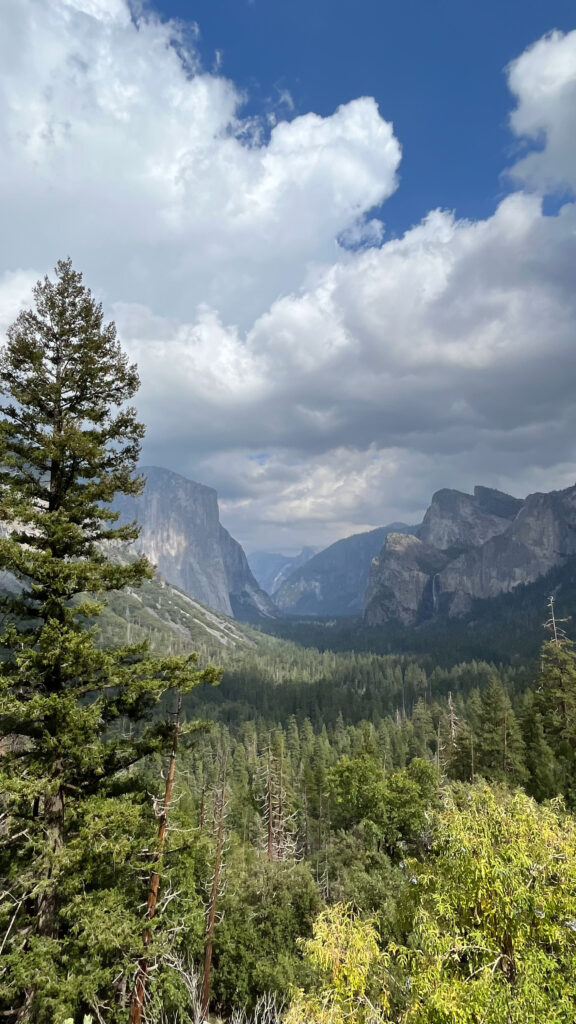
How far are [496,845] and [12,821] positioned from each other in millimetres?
11299

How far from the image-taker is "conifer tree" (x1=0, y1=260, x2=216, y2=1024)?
1054 centimetres

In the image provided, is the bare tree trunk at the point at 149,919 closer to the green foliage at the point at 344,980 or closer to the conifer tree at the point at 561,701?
the green foliage at the point at 344,980

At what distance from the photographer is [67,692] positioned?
11.9m

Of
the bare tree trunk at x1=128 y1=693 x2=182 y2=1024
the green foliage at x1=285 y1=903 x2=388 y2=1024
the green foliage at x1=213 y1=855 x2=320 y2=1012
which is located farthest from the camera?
the green foliage at x1=213 y1=855 x2=320 y2=1012

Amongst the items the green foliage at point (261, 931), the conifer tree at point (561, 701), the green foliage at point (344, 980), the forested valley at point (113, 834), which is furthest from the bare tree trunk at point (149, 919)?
the conifer tree at point (561, 701)

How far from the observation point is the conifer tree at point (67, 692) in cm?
1054

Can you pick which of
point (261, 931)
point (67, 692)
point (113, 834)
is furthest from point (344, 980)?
point (261, 931)

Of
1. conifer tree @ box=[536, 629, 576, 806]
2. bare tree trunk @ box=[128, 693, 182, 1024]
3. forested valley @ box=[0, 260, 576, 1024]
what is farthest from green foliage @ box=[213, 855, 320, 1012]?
conifer tree @ box=[536, 629, 576, 806]

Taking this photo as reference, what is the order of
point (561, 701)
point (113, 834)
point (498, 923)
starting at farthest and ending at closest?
point (561, 701) < point (113, 834) < point (498, 923)

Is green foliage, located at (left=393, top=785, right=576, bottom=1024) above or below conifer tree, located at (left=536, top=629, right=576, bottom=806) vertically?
above

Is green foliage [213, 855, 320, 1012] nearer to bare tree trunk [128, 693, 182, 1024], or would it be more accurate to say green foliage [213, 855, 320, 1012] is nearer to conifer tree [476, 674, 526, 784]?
bare tree trunk [128, 693, 182, 1024]

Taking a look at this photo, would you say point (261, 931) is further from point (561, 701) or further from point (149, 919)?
Answer: point (561, 701)

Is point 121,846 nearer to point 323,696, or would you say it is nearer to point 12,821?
point 12,821

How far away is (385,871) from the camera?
30688 millimetres
